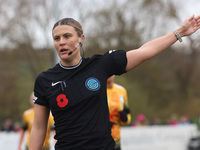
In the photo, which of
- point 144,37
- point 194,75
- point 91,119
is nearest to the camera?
point 91,119

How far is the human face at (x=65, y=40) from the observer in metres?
2.68

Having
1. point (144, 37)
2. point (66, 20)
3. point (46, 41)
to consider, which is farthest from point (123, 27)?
point (66, 20)

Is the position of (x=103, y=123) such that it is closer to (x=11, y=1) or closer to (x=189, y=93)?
(x=11, y=1)

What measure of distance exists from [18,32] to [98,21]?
550cm

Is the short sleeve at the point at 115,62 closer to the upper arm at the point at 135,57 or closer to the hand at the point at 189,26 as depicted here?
the upper arm at the point at 135,57

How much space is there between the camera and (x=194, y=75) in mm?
30703

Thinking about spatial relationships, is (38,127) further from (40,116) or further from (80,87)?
(80,87)

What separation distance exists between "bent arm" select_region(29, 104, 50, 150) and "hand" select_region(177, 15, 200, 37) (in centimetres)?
123

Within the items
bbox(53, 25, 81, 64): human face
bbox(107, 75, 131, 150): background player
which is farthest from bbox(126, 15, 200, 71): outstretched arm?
bbox(107, 75, 131, 150): background player

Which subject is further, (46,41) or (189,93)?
(189,93)

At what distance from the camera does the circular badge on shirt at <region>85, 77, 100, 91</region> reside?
2.60 meters

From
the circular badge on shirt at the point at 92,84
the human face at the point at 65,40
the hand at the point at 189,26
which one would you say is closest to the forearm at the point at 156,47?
the hand at the point at 189,26

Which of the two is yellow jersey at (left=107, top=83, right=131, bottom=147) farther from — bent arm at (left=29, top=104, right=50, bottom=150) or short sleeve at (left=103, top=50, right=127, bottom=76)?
short sleeve at (left=103, top=50, right=127, bottom=76)

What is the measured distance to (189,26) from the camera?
2709mm
